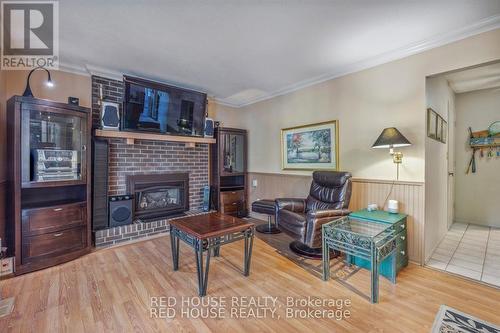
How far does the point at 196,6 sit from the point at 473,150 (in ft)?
16.9

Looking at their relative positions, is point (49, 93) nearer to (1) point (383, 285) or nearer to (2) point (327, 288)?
(2) point (327, 288)

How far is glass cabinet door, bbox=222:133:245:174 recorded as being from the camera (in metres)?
4.43

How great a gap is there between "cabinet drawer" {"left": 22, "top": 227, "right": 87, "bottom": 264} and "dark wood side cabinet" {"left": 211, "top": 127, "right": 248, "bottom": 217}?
2.14 metres

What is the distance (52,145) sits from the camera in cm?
261

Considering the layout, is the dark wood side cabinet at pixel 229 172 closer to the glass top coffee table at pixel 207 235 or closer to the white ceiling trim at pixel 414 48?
the white ceiling trim at pixel 414 48

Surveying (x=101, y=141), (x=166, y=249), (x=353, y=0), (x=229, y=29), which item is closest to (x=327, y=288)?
(x=166, y=249)

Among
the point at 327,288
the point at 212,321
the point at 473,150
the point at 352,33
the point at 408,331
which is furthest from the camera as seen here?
the point at 473,150

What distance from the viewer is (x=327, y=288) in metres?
2.08

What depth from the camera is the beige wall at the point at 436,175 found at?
2588mm

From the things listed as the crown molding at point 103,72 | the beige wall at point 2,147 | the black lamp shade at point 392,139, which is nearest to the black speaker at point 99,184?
the beige wall at point 2,147

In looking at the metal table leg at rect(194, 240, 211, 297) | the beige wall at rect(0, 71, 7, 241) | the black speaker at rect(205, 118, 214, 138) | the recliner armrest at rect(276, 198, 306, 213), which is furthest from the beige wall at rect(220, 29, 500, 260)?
the beige wall at rect(0, 71, 7, 241)

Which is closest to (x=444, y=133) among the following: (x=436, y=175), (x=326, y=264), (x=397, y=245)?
(x=436, y=175)

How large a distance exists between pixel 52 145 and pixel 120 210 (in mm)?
1174

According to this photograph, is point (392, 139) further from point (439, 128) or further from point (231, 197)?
point (231, 197)
